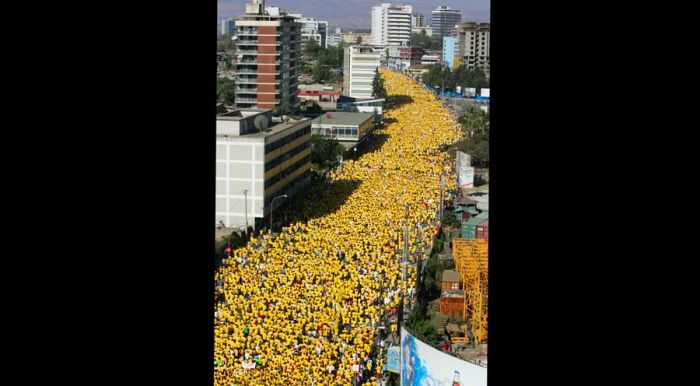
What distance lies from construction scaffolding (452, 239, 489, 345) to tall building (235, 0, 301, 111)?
813 centimetres

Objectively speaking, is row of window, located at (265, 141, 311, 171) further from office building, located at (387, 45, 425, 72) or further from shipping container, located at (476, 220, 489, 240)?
office building, located at (387, 45, 425, 72)

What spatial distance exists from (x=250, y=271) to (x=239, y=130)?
3120 millimetres

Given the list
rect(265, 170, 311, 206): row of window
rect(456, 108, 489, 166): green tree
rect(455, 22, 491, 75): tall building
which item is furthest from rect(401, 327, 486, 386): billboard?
rect(455, 22, 491, 75): tall building

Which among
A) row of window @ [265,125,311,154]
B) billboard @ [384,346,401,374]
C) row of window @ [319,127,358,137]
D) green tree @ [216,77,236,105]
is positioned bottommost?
billboard @ [384,346,401,374]

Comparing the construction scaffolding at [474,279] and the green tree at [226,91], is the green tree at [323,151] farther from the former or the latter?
the construction scaffolding at [474,279]

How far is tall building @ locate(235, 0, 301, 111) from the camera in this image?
50.1 ft

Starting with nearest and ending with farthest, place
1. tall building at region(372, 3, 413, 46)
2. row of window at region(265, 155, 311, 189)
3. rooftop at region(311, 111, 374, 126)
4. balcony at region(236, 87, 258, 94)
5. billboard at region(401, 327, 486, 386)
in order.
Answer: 1. billboard at region(401, 327, 486, 386)
2. row of window at region(265, 155, 311, 189)
3. balcony at region(236, 87, 258, 94)
4. rooftop at region(311, 111, 374, 126)
5. tall building at region(372, 3, 413, 46)

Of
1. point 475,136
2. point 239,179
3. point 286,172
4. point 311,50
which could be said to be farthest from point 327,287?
point 311,50

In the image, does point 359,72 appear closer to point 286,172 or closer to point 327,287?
point 286,172

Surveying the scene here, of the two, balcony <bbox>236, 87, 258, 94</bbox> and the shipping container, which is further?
balcony <bbox>236, 87, 258, 94</bbox>

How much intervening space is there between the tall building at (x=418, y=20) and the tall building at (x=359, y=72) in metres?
14.6

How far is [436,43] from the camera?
102 ft
